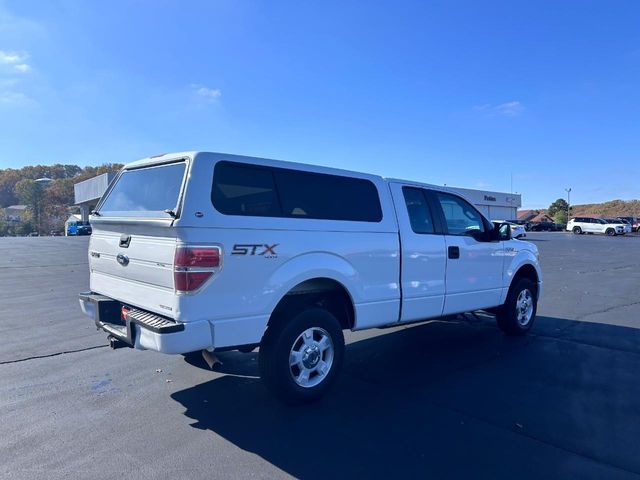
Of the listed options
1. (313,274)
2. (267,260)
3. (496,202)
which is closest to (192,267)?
(267,260)

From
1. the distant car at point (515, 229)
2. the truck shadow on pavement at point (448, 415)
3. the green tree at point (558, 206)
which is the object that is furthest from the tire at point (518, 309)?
the green tree at point (558, 206)

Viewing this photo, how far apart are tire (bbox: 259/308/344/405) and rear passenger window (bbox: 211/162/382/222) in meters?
0.96

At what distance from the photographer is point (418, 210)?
5.48m

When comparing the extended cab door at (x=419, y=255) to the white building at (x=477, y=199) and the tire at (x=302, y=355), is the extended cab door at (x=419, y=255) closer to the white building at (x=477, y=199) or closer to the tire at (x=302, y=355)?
the tire at (x=302, y=355)

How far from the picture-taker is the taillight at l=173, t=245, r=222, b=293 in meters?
3.49

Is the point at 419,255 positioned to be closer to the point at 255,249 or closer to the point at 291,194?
the point at 291,194

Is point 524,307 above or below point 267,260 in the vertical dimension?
below

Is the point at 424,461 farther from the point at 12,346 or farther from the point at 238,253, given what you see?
the point at 12,346

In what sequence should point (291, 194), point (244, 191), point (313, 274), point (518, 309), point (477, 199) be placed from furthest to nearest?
point (477, 199) < point (518, 309) < point (291, 194) < point (313, 274) < point (244, 191)

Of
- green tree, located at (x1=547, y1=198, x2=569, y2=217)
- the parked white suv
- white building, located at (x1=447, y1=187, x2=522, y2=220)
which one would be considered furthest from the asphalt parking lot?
green tree, located at (x1=547, y1=198, x2=569, y2=217)

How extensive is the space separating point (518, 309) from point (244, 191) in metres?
4.71

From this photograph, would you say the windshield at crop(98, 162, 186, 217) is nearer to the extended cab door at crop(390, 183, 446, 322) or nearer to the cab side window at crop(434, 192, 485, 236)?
the extended cab door at crop(390, 183, 446, 322)

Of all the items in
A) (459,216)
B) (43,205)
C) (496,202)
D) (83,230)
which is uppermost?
(43,205)

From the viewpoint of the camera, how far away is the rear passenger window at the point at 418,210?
5355mm
